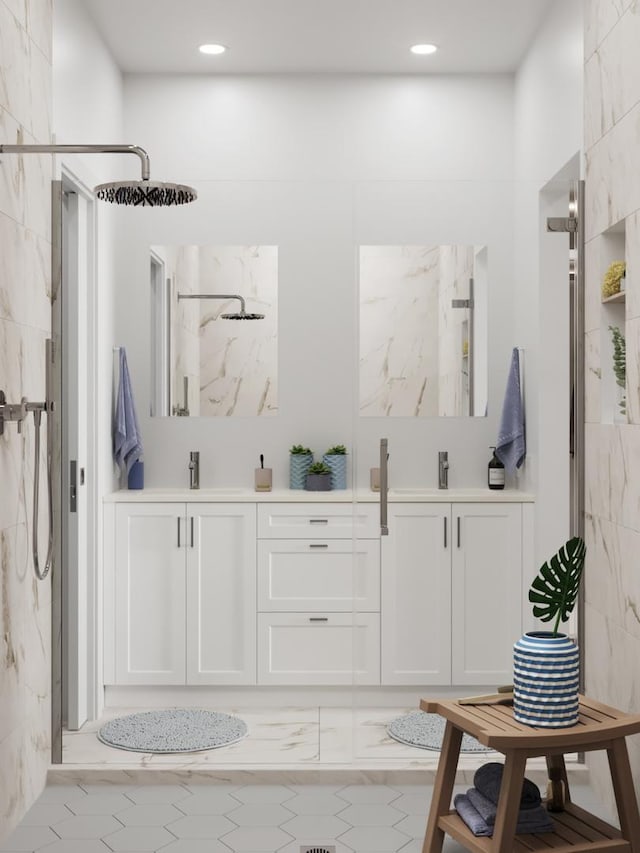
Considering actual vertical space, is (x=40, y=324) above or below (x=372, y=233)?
below

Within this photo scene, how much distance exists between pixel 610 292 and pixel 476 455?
27.9 inches

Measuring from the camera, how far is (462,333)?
354 centimetres

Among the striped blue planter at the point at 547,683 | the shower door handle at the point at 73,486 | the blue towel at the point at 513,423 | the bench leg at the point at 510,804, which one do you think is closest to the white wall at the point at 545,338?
the blue towel at the point at 513,423

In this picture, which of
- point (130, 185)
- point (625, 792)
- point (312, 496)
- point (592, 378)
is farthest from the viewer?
point (312, 496)

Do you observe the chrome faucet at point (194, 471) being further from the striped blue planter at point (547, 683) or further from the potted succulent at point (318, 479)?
the striped blue planter at point (547, 683)

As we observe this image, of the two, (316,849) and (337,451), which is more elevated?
(337,451)

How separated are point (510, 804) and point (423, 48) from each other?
3.26m

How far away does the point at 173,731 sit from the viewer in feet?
12.6

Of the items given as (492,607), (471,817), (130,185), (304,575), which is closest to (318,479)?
(304,575)

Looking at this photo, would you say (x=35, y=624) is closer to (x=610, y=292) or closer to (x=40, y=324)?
(x=40, y=324)

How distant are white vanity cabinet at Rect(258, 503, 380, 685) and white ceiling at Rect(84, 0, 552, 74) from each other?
79.0 inches

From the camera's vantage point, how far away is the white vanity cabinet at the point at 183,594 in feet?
13.1

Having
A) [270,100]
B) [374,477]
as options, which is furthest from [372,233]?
[270,100]

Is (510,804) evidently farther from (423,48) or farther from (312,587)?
(423,48)
